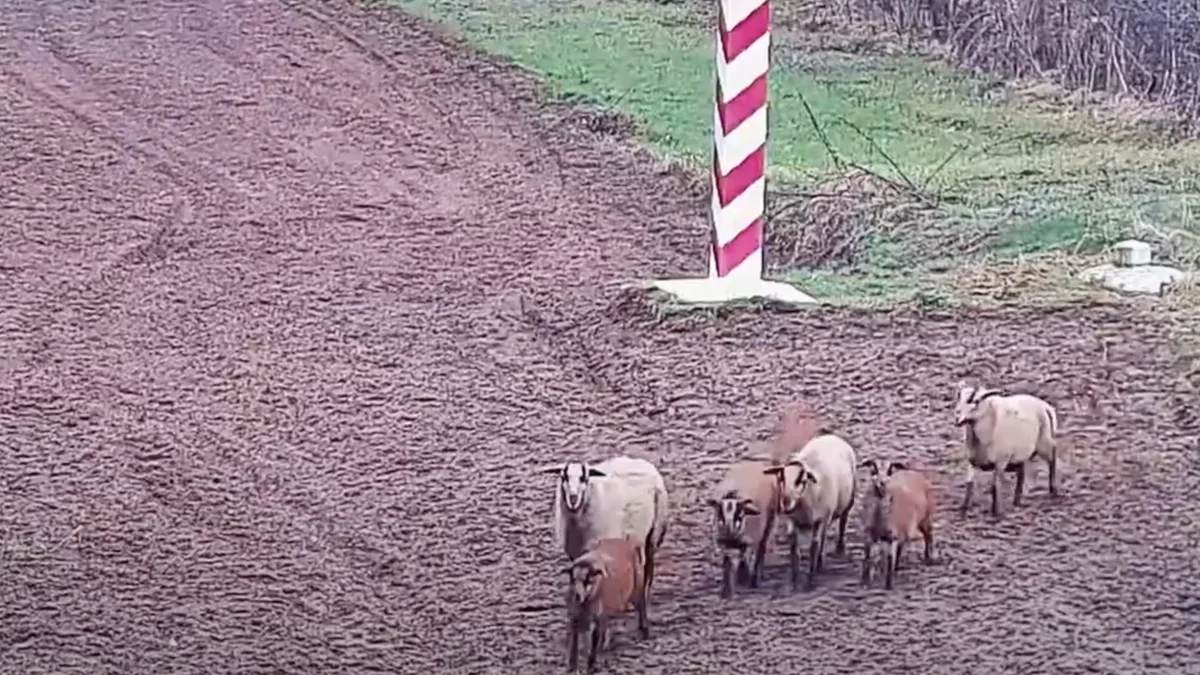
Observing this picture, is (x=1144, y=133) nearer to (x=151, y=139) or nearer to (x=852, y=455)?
(x=852, y=455)

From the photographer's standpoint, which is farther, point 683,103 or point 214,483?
point 683,103

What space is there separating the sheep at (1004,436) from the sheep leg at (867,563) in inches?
2.9

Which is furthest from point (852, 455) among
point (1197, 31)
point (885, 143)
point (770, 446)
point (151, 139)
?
point (151, 139)

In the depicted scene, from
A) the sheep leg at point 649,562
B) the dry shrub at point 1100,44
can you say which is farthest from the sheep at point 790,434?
the dry shrub at point 1100,44

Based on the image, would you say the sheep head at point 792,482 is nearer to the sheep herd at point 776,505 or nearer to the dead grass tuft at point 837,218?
the sheep herd at point 776,505

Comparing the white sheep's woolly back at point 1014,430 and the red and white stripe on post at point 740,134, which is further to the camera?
the red and white stripe on post at point 740,134

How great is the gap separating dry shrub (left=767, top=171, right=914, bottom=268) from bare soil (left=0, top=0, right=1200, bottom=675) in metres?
0.07

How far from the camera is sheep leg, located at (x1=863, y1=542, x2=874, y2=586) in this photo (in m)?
2.30

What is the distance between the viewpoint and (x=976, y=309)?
2396mm

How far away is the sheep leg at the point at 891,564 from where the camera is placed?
229 centimetres

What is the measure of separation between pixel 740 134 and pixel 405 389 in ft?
1.06

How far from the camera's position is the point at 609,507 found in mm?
2293

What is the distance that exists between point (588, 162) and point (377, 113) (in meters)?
0.16

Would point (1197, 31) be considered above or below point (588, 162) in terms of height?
above
